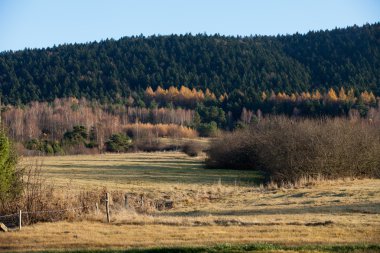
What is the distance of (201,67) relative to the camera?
613 ft

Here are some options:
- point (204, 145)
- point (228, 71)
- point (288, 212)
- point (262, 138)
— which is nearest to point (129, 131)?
point (204, 145)

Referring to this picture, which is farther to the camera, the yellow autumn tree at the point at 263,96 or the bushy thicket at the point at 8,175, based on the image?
the yellow autumn tree at the point at 263,96

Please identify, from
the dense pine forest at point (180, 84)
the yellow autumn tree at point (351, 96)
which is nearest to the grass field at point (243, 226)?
the dense pine forest at point (180, 84)

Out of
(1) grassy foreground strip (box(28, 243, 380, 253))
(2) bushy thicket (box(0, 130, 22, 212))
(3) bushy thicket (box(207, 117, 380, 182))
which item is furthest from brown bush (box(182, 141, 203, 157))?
(1) grassy foreground strip (box(28, 243, 380, 253))

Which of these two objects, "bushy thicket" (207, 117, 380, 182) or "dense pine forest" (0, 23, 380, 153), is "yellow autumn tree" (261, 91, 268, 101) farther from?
"bushy thicket" (207, 117, 380, 182)

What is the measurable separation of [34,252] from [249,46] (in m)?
179

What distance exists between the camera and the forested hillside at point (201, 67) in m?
164

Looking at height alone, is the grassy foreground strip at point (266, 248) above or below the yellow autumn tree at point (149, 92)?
below

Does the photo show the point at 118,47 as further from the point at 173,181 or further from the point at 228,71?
the point at 173,181

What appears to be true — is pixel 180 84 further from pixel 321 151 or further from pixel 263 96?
pixel 321 151

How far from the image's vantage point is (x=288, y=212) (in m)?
27.1

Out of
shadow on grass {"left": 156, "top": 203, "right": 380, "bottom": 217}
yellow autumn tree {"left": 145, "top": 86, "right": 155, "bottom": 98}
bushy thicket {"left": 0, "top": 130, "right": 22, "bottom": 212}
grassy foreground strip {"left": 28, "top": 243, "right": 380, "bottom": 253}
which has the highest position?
yellow autumn tree {"left": 145, "top": 86, "right": 155, "bottom": 98}

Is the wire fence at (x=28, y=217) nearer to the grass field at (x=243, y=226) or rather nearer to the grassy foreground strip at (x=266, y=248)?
the grass field at (x=243, y=226)

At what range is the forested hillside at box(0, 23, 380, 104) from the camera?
16388cm
